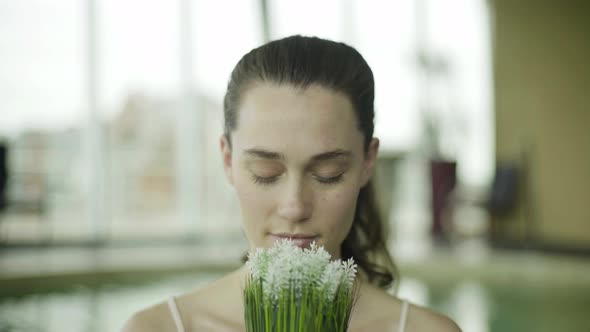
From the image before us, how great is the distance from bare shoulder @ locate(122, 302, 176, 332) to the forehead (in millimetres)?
414

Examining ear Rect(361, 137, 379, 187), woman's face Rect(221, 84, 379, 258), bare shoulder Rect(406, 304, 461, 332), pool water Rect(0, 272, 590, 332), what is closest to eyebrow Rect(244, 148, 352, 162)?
woman's face Rect(221, 84, 379, 258)

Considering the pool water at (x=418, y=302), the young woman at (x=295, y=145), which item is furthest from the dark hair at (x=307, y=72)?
the pool water at (x=418, y=302)

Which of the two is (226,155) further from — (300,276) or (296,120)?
(300,276)

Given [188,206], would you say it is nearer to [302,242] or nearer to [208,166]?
[208,166]

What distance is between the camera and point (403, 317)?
142cm

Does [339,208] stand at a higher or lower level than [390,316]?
higher

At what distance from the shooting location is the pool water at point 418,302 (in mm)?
4137

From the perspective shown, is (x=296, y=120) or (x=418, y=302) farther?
(x=418, y=302)

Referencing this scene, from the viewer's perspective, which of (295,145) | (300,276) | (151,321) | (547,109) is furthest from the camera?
(547,109)

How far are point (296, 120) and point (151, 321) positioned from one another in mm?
535

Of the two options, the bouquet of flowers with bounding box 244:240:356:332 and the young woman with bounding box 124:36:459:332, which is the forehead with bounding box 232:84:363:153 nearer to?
the young woman with bounding box 124:36:459:332

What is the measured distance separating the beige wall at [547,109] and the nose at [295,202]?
8.06m

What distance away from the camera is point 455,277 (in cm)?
648

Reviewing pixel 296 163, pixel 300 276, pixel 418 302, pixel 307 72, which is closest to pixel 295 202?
pixel 296 163
